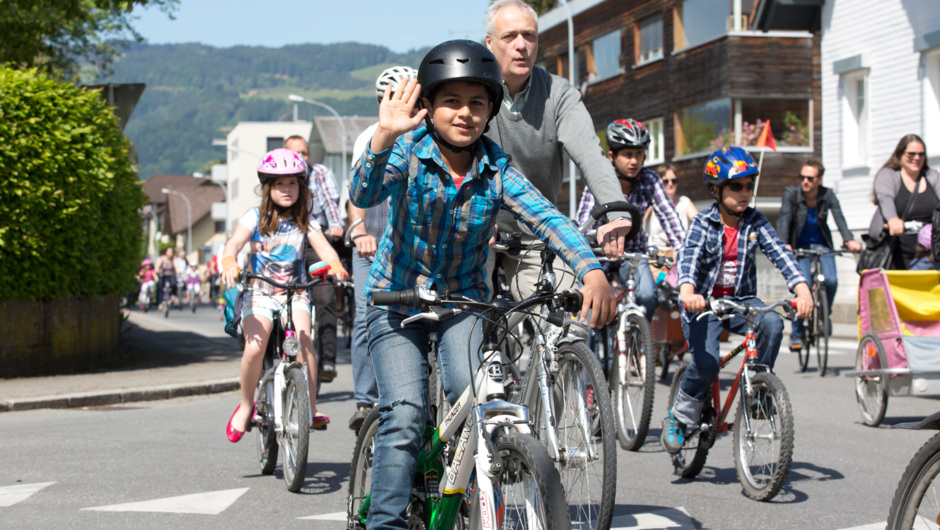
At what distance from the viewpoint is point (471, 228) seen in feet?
12.3

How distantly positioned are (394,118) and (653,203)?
444 centimetres

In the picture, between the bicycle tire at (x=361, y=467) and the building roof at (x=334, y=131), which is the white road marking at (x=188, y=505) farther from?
the building roof at (x=334, y=131)

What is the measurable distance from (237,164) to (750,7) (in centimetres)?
7813

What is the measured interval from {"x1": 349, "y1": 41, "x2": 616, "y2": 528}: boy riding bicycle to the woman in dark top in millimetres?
7255

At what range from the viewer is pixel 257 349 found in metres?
6.47

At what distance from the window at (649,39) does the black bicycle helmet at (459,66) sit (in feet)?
101

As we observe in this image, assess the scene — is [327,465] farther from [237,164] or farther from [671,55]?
[237,164]

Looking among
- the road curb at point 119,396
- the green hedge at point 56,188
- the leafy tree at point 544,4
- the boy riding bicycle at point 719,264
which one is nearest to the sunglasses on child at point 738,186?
the boy riding bicycle at point 719,264

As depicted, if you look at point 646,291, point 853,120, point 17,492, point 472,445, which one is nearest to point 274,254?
point 17,492

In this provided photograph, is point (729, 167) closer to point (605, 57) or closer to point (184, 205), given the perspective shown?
point (605, 57)

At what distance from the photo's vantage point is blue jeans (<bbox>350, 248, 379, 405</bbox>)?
235 inches

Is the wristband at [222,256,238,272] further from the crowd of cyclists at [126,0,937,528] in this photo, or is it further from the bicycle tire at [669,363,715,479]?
the bicycle tire at [669,363,715,479]

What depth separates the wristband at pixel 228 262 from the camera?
6203 millimetres

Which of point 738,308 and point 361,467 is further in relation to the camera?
point 738,308
